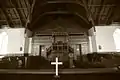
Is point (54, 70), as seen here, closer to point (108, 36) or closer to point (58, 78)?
point (58, 78)

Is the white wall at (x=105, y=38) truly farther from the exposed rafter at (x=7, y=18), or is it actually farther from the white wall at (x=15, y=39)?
the exposed rafter at (x=7, y=18)

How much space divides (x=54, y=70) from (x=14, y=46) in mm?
6118

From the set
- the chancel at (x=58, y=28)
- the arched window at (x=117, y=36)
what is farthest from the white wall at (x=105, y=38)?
the arched window at (x=117, y=36)

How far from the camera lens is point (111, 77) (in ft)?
8.68

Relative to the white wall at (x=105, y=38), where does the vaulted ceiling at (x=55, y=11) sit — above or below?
above

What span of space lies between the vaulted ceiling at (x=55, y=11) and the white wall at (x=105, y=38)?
41 centimetres

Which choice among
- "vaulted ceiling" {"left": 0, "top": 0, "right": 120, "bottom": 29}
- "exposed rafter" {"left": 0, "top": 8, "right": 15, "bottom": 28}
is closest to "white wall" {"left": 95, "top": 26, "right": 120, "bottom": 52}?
"vaulted ceiling" {"left": 0, "top": 0, "right": 120, "bottom": 29}

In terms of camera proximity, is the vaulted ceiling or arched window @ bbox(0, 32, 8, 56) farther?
arched window @ bbox(0, 32, 8, 56)

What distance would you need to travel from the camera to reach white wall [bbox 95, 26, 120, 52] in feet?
26.5

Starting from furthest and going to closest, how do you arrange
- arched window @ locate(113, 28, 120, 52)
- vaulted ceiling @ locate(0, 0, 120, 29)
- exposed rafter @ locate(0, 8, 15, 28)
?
arched window @ locate(113, 28, 120, 52) < exposed rafter @ locate(0, 8, 15, 28) < vaulted ceiling @ locate(0, 0, 120, 29)

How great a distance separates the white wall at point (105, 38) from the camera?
8.06m

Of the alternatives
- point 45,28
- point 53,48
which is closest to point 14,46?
point 45,28

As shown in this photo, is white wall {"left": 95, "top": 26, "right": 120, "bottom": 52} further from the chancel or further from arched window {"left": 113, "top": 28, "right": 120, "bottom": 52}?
arched window {"left": 113, "top": 28, "right": 120, "bottom": 52}

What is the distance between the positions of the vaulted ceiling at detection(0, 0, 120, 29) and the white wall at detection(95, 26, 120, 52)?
41cm
